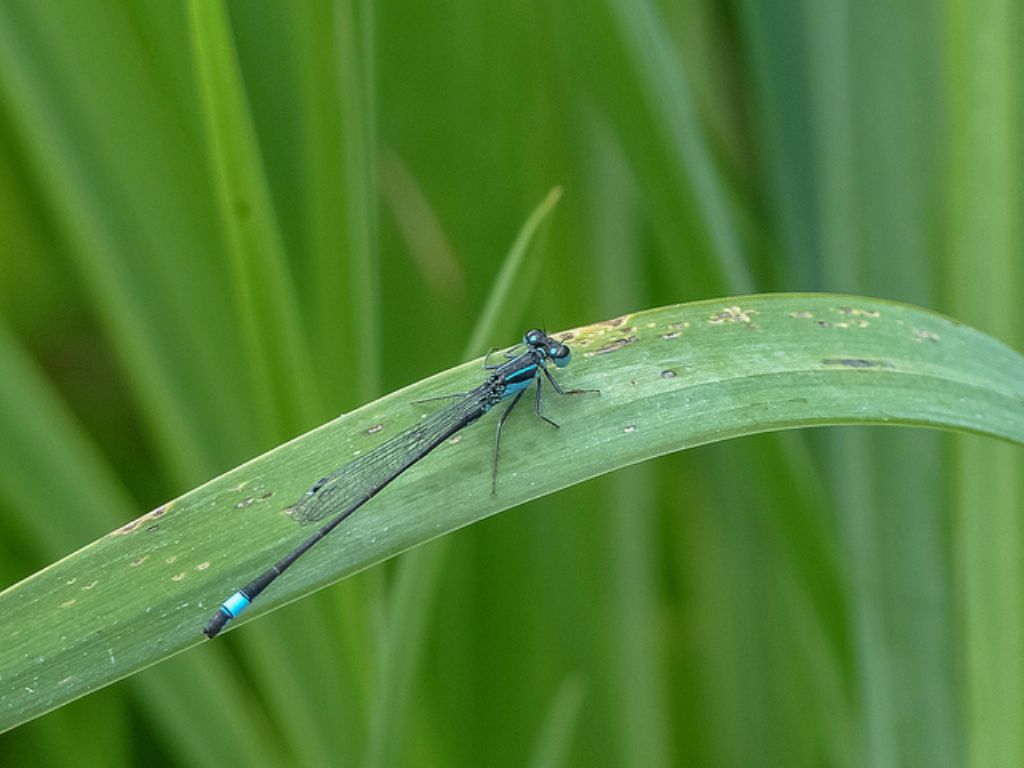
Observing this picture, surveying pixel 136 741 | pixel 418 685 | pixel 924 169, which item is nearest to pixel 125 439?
pixel 136 741

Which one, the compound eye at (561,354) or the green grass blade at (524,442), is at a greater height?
the compound eye at (561,354)

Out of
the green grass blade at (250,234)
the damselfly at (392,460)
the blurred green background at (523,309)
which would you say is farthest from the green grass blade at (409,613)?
the green grass blade at (250,234)

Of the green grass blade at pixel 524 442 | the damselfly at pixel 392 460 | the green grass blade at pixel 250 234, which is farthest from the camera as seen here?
the green grass blade at pixel 250 234

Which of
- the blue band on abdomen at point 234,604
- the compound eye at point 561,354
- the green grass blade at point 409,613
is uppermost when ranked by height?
the compound eye at point 561,354

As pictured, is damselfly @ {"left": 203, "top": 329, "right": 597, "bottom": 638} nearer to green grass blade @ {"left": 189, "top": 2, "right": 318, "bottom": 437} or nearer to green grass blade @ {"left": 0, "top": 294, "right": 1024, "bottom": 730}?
green grass blade @ {"left": 0, "top": 294, "right": 1024, "bottom": 730}

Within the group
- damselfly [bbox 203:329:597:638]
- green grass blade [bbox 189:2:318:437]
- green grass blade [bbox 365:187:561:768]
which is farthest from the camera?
green grass blade [bbox 365:187:561:768]

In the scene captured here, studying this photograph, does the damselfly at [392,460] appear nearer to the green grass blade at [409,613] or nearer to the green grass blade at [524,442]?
the green grass blade at [524,442]

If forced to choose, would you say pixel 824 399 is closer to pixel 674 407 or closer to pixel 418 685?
pixel 674 407

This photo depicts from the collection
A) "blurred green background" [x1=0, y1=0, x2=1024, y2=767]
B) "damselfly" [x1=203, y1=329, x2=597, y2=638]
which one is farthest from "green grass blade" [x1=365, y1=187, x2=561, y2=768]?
"damselfly" [x1=203, y1=329, x2=597, y2=638]
